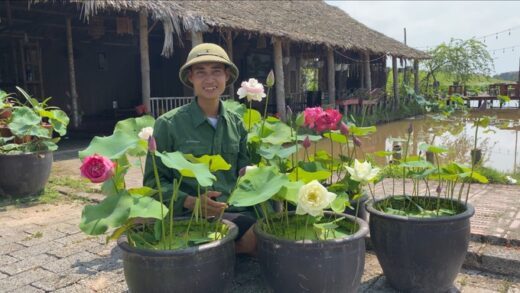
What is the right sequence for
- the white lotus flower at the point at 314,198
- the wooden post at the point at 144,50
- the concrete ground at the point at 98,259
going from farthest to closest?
the wooden post at the point at 144,50
the concrete ground at the point at 98,259
the white lotus flower at the point at 314,198

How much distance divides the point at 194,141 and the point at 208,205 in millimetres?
460

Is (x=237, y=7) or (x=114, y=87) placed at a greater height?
(x=237, y=7)

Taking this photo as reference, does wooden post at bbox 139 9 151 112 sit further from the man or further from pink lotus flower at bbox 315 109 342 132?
pink lotus flower at bbox 315 109 342 132

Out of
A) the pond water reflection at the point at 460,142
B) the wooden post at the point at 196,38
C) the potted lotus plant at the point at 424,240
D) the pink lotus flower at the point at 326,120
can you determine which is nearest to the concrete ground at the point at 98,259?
the potted lotus plant at the point at 424,240

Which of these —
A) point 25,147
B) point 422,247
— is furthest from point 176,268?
point 25,147

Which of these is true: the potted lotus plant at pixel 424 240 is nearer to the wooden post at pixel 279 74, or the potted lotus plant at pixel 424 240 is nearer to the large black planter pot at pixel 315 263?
the large black planter pot at pixel 315 263

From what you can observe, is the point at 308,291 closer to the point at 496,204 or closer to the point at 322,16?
the point at 496,204

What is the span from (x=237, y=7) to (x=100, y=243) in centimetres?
876

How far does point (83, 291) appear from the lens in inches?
107

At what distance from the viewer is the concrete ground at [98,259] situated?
2.78 meters

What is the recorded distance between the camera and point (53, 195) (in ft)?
16.4

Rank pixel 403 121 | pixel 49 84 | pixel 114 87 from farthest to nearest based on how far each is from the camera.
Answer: pixel 403 121
pixel 114 87
pixel 49 84

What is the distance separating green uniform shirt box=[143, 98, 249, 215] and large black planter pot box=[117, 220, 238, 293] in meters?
0.50

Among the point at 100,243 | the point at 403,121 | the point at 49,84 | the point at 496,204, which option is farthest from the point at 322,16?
the point at 100,243
